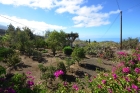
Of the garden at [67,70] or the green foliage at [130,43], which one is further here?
the green foliage at [130,43]

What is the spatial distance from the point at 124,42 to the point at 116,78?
18967mm

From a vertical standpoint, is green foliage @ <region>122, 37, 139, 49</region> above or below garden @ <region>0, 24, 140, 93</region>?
above

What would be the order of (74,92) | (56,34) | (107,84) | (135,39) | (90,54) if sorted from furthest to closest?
(56,34) < (135,39) < (90,54) < (74,92) < (107,84)

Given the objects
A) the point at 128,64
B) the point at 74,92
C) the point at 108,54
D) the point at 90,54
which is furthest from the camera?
the point at 90,54

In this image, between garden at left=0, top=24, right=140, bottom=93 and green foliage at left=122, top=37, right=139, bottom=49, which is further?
green foliage at left=122, top=37, right=139, bottom=49

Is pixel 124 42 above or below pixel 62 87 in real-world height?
above

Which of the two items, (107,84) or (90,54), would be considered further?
(90,54)

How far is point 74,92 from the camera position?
397cm

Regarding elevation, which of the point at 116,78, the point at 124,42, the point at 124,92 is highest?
the point at 124,42

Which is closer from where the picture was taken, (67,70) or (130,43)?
(67,70)

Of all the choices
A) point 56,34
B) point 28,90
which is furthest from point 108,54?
point 28,90

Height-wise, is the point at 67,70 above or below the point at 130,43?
below

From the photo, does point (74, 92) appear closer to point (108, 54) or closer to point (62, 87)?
point (62, 87)

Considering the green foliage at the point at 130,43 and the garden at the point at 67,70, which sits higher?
the green foliage at the point at 130,43
